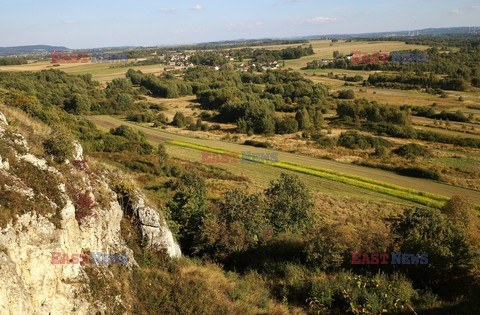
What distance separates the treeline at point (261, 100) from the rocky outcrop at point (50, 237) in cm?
5025

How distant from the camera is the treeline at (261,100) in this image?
206 feet

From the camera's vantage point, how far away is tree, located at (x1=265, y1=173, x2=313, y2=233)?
20.6 meters

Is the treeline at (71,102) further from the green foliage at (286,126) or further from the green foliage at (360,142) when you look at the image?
the green foliage at (360,142)

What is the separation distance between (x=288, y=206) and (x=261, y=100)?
57.1 m

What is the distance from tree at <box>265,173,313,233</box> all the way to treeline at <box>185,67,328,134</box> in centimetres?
3758

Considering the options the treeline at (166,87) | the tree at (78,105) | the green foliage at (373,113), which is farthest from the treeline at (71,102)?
the green foliage at (373,113)

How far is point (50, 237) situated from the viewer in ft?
32.3

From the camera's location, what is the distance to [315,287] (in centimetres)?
1300

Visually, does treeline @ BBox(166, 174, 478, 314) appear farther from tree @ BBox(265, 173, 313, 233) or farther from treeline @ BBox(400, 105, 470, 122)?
treeline @ BBox(400, 105, 470, 122)

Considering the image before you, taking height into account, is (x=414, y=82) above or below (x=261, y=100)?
above

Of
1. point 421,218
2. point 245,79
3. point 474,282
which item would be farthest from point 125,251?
point 245,79

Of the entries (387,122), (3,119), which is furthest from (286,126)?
(3,119)

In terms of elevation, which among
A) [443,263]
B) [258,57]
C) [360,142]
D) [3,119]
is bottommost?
[360,142]

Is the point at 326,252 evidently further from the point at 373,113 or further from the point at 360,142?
the point at 373,113
